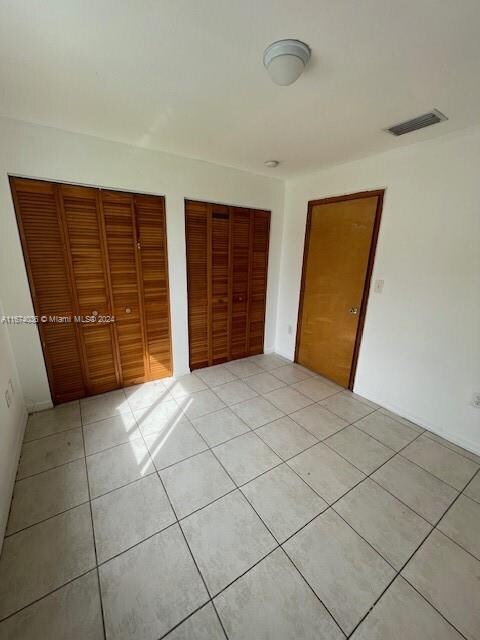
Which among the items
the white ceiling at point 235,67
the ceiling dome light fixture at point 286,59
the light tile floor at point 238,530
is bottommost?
the light tile floor at point 238,530

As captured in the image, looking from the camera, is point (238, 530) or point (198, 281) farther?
point (198, 281)

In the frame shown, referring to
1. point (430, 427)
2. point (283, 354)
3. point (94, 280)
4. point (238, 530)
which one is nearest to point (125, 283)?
point (94, 280)

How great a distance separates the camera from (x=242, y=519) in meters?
1.46

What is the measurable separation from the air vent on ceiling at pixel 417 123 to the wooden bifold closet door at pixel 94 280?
2.00 m

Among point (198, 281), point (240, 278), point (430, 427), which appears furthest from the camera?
point (240, 278)

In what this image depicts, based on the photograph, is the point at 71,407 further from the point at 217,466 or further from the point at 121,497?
the point at 217,466

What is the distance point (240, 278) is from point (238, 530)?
2.46 meters

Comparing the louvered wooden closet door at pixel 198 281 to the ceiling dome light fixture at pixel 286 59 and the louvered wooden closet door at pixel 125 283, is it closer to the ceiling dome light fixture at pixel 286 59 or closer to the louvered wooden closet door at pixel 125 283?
the louvered wooden closet door at pixel 125 283

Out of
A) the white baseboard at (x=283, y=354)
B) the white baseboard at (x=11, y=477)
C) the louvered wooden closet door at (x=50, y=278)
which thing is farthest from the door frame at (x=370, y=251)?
the white baseboard at (x=11, y=477)

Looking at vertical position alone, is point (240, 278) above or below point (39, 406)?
above

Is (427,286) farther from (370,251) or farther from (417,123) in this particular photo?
(417,123)

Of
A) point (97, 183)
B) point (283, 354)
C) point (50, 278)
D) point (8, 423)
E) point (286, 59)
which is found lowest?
point (283, 354)

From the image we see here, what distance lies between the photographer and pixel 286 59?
1.16m

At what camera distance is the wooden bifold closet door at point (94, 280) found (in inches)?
82.4
